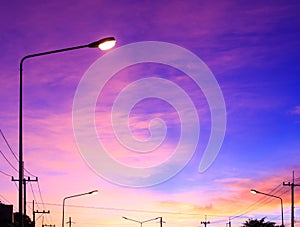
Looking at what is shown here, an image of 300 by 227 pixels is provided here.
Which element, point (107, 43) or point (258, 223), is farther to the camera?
point (258, 223)

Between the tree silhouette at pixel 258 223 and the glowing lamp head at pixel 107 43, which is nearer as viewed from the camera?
the glowing lamp head at pixel 107 43

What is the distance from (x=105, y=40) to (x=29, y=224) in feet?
344

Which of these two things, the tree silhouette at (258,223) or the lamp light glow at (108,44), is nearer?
the lamp light glow at (108,44)

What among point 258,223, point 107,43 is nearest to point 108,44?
point 107,43

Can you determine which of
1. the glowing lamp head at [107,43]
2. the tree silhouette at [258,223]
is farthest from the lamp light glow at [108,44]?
the tree silhouette at [258,223]

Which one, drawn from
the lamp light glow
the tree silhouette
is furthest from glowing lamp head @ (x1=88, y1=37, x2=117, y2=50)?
the tree silhouette

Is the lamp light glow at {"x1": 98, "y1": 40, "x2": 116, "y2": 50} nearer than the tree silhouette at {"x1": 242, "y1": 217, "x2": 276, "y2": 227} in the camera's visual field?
Yes

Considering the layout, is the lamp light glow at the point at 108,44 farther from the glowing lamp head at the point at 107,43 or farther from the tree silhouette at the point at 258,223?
the tree silhouette at the point at 258,223

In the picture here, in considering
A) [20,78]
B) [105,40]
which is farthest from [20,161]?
[105,40]

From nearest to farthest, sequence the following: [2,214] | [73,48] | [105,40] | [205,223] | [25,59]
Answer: [105,40], [73,48], [25,59], [2,214], [205,223]

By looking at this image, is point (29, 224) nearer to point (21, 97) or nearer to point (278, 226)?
point (278, 226)

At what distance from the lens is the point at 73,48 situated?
67.1ft

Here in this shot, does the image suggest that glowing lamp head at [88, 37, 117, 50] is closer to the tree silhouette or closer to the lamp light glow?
the lamp light glow

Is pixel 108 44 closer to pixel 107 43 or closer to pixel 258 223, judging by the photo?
pixel 107 43
